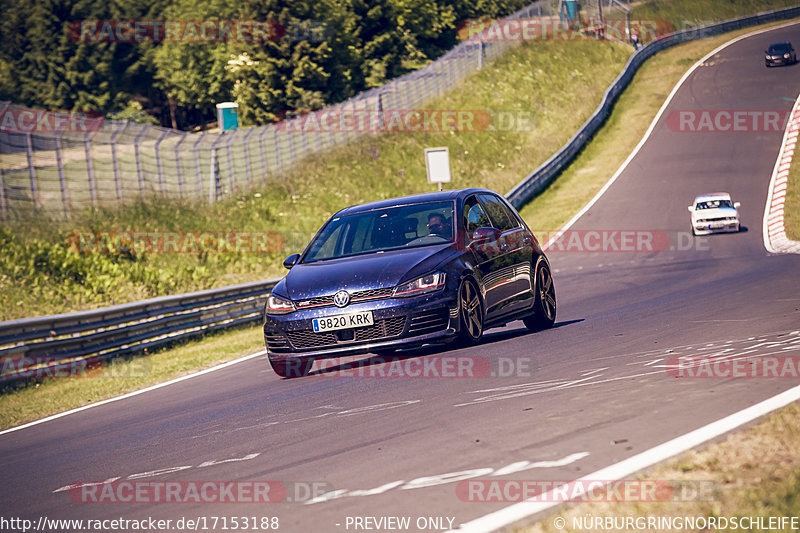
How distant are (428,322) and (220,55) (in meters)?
82.5

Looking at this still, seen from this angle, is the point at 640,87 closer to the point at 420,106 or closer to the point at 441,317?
the point at 420,106

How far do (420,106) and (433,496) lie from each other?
49363 millimetres

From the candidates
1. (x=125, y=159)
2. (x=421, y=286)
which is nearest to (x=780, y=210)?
(x=125, y=159)

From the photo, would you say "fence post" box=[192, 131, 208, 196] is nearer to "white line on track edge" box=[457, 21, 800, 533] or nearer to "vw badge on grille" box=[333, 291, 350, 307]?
"vw badge on grille" box=[333, 291, 350, 307]

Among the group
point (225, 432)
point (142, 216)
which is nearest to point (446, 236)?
point (225, 432)

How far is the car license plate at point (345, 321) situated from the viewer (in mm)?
9492

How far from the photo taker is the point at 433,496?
4754mm

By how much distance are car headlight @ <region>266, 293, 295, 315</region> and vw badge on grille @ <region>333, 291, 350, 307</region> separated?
1.66 ft

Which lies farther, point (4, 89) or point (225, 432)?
point (4, 89)

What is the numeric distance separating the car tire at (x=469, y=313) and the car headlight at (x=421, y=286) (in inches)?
10.6

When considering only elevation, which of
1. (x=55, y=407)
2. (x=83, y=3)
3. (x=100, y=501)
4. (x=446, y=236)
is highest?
(x=83, y=3)

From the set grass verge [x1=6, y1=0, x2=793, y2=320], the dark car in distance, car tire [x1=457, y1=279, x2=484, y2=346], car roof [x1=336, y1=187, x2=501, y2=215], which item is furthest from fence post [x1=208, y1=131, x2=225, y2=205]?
the dark car in distance

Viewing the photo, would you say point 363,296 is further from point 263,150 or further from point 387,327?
point 263,150

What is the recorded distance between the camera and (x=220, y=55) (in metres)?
88.1
